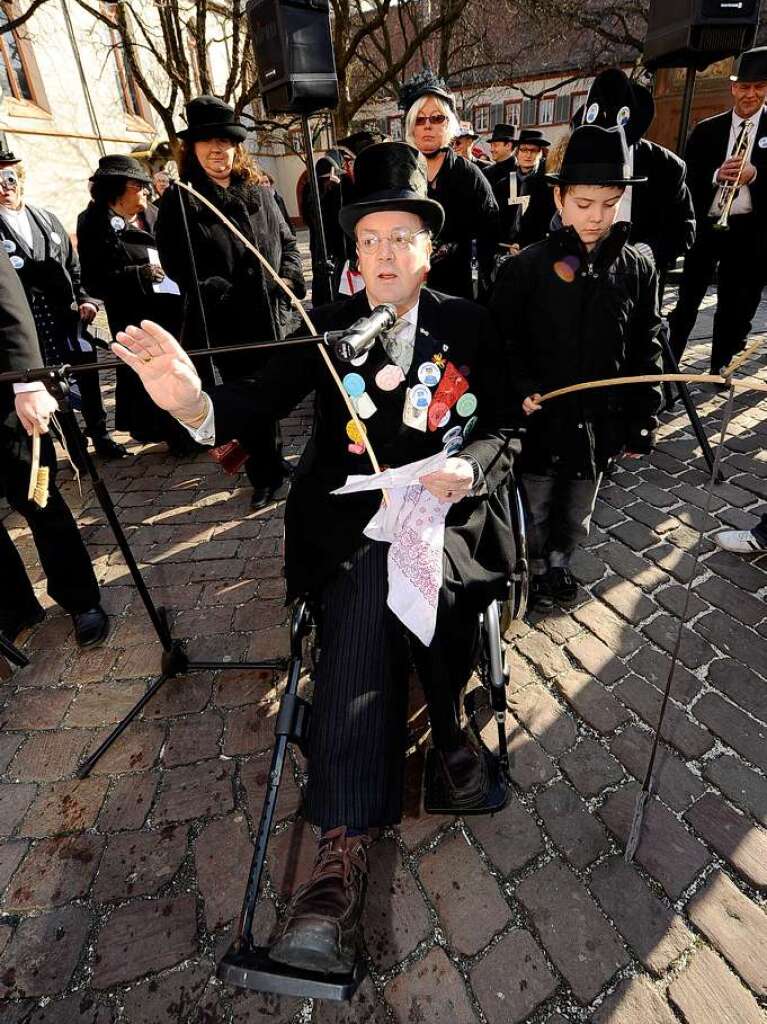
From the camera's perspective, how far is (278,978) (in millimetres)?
1443

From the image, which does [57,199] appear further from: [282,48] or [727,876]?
[727,876]

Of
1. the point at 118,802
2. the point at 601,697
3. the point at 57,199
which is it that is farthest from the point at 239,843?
the point at 57,199

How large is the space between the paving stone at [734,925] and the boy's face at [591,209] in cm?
244

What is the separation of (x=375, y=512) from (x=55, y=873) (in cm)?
170

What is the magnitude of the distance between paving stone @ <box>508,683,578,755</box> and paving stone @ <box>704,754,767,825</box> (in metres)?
0.52

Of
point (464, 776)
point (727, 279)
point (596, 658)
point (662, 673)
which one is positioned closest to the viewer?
point (464, 776)

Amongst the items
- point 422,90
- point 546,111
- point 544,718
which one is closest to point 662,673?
point 544,718

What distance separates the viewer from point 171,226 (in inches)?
140

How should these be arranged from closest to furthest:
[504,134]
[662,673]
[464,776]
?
[464,776] < [662,673] < [504,134]

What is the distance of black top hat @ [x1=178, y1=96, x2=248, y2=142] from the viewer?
3.35 m

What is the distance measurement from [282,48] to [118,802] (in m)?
4.68

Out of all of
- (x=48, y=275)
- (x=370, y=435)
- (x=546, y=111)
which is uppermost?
(x=546, y=111)

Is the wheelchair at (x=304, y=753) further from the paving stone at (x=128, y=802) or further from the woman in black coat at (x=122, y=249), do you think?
the woman in black coat at (x=122, y=249)

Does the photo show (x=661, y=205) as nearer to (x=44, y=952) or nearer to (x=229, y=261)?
(x=229, y=261)
